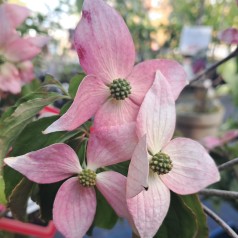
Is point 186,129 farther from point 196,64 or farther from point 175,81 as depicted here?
point 175,81

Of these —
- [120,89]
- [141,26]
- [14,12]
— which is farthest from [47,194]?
[141,26]

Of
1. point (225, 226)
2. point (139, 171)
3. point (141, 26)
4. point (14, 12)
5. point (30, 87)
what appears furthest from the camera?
point (141, 26)

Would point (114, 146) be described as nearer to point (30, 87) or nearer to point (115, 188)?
point (115, 188)

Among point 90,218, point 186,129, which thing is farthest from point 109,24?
point 186,129

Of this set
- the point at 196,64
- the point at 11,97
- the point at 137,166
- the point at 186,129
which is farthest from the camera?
the point at 186,129

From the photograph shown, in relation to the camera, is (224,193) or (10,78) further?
(10,78)

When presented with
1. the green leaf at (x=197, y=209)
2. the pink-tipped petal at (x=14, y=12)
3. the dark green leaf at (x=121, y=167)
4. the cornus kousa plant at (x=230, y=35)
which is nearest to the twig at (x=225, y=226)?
the green leaf at (x=197, y=209)
